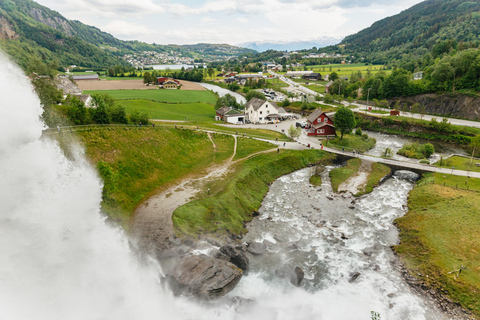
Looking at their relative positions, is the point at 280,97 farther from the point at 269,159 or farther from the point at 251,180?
the point at 251,180

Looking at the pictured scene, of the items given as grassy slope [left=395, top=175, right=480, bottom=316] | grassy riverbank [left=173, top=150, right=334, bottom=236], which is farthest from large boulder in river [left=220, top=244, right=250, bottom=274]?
grassy slope [left=395, top=175, right=480, bottom=316]

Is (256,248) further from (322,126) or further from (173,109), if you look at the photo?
(173,109)

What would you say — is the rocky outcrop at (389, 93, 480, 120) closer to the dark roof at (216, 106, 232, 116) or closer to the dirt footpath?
the dark roof at (216, 106, 232, 116)

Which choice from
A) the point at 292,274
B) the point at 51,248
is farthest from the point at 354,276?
the point at 51,248

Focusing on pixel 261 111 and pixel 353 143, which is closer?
pixel 353 143

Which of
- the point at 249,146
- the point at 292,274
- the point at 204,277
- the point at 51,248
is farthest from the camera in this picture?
the point at 249,146

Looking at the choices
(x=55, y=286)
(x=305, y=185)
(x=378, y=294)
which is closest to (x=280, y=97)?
(x=305, y=185)

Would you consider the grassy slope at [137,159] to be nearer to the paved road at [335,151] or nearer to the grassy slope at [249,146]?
the grassy slope at [249,146]
